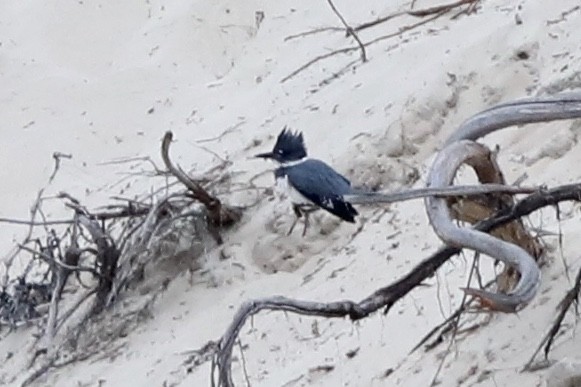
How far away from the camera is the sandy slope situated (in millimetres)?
4535

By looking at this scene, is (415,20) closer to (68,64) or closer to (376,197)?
(68,64)

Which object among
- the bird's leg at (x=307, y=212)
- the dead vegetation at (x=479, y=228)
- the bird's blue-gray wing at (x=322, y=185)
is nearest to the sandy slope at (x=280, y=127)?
the bird's leg at (x=307, y=212)

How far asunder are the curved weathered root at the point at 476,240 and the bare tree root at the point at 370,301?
174 mm

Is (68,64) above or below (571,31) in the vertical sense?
above

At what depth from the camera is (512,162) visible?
5.44 meters

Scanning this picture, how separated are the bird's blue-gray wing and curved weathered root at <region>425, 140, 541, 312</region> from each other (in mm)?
1632

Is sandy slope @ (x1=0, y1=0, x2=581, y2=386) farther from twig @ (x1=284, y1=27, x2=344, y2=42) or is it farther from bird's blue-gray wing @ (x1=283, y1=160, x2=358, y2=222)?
bird's blue-gray wing @ (x1=283, y1=160, x2=358, y2=222)

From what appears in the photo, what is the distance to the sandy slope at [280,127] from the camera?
14.9ft

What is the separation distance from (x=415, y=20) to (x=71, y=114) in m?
2.06

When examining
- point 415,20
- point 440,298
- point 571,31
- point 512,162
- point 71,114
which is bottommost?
point 440,298

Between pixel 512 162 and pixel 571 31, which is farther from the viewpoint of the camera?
pixel 571 31

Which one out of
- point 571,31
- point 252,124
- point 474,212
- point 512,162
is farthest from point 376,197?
point 252,124

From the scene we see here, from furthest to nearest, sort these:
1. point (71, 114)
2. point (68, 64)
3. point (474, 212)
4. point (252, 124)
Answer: point (68, 64) < point (71, 114) < point (252, 124) < point (474, 212)

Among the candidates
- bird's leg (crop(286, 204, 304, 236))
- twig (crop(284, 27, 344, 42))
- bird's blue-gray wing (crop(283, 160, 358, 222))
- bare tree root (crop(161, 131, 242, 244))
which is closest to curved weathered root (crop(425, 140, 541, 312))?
bird's blue-gray wing (crop(283, 160, 358, 222))
